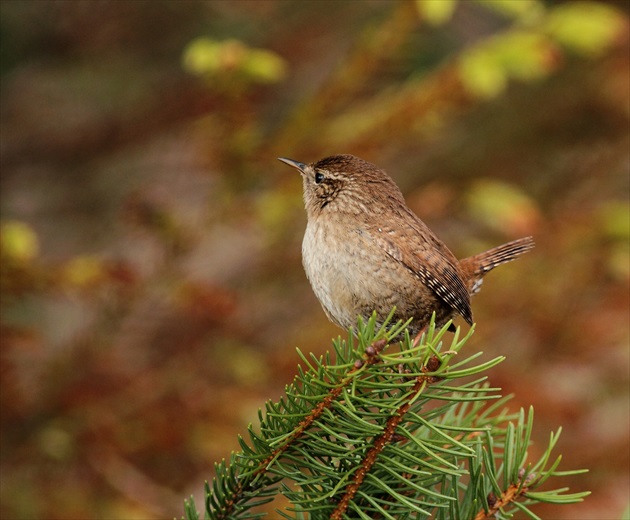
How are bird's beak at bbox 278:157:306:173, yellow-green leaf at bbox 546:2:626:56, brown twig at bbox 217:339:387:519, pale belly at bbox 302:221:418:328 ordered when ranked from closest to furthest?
brown twig at bbox 217:339:387:519 → pale belly at bbox 302:221:418:328 → bird's beak at bbox 278:157:306:173 → yellow-green leaf at bbox 546:2:626:56

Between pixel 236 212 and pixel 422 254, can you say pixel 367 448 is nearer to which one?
pixel 422 254

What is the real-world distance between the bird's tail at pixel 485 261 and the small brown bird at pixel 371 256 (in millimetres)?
101

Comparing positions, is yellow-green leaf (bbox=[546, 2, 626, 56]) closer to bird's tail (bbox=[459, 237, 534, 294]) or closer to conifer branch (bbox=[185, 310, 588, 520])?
bird's tail (bbox=[459, 237, 534, 294])

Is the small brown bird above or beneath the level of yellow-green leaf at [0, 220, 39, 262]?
above

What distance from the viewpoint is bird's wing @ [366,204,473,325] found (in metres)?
2.54

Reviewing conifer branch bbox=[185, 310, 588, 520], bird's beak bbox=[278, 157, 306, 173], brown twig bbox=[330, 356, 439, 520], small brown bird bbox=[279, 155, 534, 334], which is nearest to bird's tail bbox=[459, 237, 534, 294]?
small brown bird bbox=[279, 155, 534, 334]

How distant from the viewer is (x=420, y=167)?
453 cm

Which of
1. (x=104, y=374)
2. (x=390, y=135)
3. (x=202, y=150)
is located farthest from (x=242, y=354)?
(x=390, y=135)

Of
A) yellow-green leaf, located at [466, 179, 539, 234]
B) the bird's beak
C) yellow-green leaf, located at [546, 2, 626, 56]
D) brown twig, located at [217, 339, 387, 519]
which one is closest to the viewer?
brown twig, located at [217, 339, 387, 519]

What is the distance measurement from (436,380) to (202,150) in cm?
198

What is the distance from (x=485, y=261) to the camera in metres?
3.03

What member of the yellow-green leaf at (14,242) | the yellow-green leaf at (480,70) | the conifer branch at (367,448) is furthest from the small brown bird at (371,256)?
the yellow-green leaf at (14,242)

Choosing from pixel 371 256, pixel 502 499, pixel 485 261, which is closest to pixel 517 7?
pixel 485 261

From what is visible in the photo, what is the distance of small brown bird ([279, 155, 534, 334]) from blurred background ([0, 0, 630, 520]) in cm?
41
